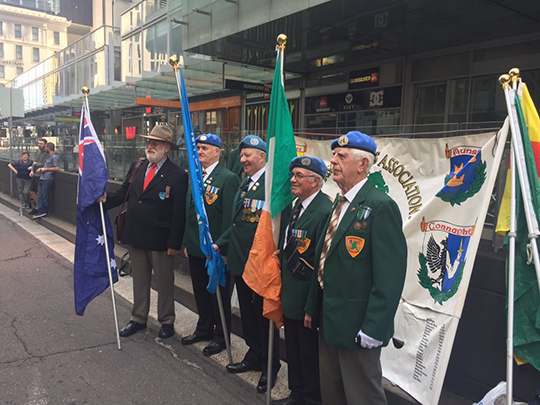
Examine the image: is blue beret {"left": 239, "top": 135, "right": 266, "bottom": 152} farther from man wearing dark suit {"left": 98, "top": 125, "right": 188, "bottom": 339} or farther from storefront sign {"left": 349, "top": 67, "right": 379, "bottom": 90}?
storefront sign {"left": 349, "top": 67, "right": 379, "bottom": 90}

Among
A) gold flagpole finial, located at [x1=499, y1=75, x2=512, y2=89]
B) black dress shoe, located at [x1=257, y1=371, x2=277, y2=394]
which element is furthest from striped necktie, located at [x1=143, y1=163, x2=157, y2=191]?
gold flagpole finial, located at [x1=499, y1=75, x2=512, y2=89]

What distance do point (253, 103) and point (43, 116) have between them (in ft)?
84.7

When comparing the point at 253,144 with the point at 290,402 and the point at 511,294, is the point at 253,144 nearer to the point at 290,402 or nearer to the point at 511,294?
the point at 290,402

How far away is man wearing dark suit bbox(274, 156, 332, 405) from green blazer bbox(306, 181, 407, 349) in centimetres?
33

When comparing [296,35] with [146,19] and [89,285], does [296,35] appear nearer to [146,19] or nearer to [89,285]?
[89,285]

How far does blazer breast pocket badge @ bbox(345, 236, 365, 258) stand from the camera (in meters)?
2.50

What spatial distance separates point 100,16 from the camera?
80250 mm

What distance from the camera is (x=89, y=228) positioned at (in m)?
4.62

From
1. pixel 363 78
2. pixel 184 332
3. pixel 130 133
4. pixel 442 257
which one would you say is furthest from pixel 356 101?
pixel 442 257

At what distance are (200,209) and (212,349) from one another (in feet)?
4.66

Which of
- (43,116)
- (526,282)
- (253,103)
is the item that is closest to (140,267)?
(526,282)

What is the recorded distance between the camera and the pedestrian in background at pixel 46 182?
10.9m

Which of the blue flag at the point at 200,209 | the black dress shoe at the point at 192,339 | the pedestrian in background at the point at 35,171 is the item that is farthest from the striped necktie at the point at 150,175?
the pedestrian in background at the point at 35,171

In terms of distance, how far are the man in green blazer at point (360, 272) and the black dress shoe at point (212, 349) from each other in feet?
5.99
